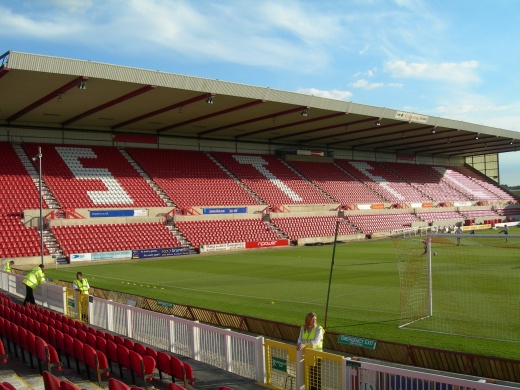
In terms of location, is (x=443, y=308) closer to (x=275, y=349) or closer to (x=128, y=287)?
(x=275, y=349)

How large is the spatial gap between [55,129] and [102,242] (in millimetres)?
11897

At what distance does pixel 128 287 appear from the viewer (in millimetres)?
21312

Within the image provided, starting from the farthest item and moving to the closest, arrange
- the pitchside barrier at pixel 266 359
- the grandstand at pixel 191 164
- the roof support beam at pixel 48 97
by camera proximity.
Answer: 1. the grandstand at pixel 191 164
2. the roof support beam at pixel 48 97
3. the pitchside barrier at pixel 266 359

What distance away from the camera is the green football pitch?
13.0m

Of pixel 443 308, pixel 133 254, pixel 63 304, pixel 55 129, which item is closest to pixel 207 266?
pixel 133 254

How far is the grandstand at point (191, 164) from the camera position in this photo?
30.6m

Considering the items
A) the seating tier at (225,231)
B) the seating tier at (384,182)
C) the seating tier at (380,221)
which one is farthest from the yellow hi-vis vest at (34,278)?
the seating tier at (384,182)

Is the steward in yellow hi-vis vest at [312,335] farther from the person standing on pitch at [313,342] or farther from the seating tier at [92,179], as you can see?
the seating tier at [92,179]

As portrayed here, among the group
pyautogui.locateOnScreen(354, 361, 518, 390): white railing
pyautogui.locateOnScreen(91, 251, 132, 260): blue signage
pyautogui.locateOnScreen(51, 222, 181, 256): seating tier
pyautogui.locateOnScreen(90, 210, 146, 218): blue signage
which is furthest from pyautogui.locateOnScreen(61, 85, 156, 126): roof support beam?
pyautogui.locateOnScreen(354, 361, 518, 390): white railing

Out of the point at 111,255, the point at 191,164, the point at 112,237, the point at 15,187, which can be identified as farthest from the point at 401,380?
the point at 191,164

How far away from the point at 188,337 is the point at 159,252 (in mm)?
24055

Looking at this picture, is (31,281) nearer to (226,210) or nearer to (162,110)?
(162,110)

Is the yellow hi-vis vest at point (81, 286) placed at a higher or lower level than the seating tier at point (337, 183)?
lower

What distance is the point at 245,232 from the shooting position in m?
40.0
